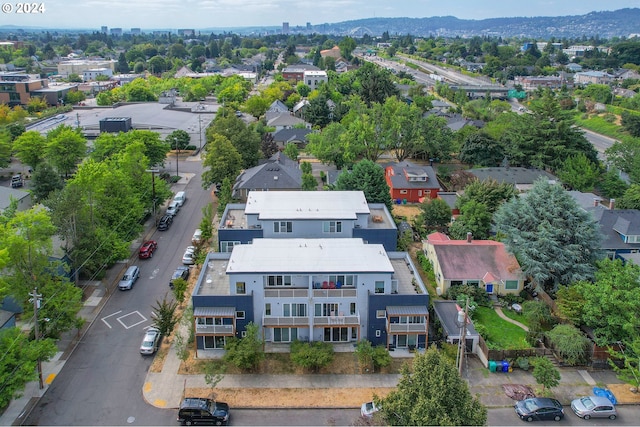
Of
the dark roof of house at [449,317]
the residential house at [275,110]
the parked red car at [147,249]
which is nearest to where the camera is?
the dark roof of house at [449,317]

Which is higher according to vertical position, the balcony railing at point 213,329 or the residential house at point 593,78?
the residential house at point 593,78

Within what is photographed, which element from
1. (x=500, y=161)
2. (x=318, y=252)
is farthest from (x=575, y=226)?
(x=500, y=161)

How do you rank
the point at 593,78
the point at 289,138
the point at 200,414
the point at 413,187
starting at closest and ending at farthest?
the point at 200,414 < the point at 413,187 < the point at 289,138 < the point at 593,78

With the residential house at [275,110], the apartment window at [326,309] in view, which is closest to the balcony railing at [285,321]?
the apartment window at [326,309]

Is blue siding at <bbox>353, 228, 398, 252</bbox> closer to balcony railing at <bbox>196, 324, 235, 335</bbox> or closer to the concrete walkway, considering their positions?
the concrete walkway

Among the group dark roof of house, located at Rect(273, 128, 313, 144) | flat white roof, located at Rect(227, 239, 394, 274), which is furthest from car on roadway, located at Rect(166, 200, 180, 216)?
dark roof of house, located at Rect(273, 128, 313, 144)

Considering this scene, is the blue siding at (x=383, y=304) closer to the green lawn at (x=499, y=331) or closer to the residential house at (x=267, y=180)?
the green lawn at (x=499, y=331)

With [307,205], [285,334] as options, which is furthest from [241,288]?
[307,205]

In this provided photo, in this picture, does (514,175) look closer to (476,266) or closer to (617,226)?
(617,226)
